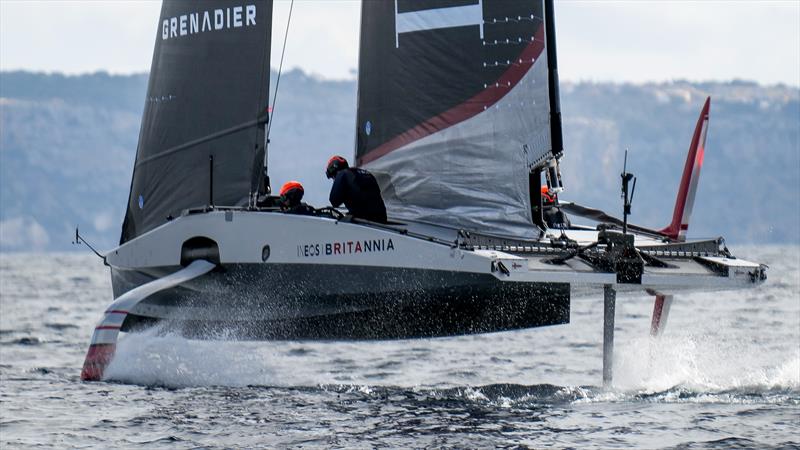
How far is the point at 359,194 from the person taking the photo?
1116cm

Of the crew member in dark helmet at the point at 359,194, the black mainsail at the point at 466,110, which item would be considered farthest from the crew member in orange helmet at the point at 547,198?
the crew member in dark helmet at the point at 359,194

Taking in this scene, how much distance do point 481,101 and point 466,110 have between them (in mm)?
145

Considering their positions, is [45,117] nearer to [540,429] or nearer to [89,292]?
[89,292]

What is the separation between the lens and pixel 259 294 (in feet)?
38.4

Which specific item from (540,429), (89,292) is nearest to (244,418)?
(540,429)

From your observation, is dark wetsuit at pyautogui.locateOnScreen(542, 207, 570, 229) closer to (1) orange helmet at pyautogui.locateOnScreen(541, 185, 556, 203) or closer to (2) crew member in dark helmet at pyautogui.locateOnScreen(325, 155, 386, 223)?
(1) orange helmet at pyautogui.locateOnScreen(541, 185, 556, 203)

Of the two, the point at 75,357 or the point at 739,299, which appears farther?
the point at 739,299

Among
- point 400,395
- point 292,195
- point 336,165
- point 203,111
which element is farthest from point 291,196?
point 400,395

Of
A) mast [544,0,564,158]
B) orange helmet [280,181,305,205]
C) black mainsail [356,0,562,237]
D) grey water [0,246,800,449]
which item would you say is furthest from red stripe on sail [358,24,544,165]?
grey water [0,246,800,449]

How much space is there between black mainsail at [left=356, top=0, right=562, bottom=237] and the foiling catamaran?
0.04 ft

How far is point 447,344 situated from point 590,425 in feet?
29.7

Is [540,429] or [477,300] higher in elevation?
→ [477,300]

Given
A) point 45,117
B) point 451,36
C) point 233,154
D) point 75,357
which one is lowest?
point 75,357

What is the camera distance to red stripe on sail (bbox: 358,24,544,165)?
1153 centimetres
